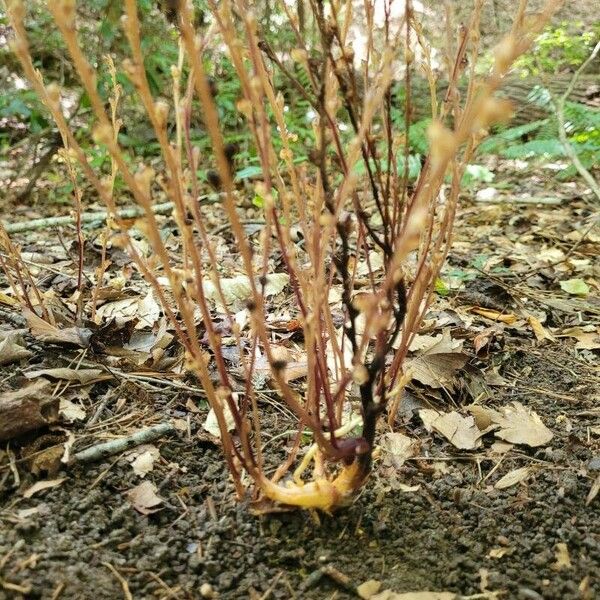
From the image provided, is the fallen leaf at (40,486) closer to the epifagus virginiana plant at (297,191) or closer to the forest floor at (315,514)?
the forest floor at (315,514)

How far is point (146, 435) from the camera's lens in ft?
4.59

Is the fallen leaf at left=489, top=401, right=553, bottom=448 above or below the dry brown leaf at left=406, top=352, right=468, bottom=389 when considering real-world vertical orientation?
below

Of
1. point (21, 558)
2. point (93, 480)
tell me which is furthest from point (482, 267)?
point (21, 558)

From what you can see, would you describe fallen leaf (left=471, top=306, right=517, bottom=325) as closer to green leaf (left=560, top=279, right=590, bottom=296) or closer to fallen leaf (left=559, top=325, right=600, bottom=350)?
fallen leaf (left=559, top=325, right=600, bottom=350)

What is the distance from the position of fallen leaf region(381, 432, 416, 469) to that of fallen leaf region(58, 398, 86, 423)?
72cm

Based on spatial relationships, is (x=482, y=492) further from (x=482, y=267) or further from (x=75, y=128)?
(x=75, y=128)

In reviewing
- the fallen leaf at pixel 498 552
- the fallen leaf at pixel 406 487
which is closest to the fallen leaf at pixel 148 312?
the fallen leaf at pixel 406 487

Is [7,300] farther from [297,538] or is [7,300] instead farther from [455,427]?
[455,427]

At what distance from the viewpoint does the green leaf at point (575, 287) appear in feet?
7.82

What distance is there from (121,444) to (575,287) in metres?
1.87

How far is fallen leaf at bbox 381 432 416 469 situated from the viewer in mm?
1415

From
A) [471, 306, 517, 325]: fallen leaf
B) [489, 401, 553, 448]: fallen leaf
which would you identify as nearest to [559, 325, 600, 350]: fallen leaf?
[471, 306, 517, 325]: fallen leaf

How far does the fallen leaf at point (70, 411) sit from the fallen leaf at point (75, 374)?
0.08 m

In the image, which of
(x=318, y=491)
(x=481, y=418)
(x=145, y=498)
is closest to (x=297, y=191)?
(x=318, y=491)
